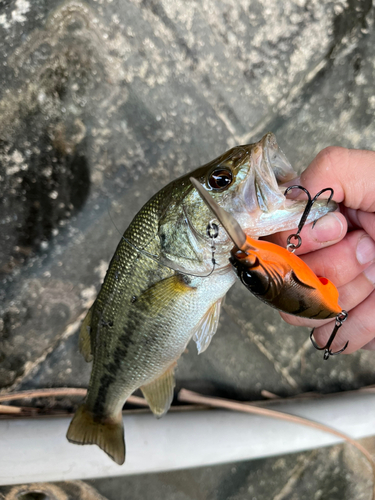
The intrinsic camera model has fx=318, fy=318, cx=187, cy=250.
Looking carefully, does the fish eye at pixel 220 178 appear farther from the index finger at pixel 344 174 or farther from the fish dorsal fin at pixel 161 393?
the fish dorsal fin at pixel 161 393

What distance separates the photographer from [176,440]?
1.78 meters

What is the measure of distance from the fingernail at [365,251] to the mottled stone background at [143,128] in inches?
35.3

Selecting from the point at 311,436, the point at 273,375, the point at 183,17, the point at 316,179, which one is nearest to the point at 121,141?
the point at 183,17

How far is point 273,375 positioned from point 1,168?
210 cm

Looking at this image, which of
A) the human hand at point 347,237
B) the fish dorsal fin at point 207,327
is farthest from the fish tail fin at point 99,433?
the human hand at point 347,237

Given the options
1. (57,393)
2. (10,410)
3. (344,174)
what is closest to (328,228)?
(344,174)

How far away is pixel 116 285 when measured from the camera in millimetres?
1179

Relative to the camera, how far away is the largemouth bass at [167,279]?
970 mm

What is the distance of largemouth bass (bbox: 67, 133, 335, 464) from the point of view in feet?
3.18

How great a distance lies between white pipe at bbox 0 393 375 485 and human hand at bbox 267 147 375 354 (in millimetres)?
734

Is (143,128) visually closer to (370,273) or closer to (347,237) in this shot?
(347,237)

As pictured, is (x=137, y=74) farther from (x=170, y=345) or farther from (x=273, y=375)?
(x=273, y=375)

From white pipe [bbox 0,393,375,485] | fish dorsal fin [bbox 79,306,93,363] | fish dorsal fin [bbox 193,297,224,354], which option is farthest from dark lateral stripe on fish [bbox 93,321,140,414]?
white pipe [bbox 0,393,375,485]

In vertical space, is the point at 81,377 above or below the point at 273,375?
above
